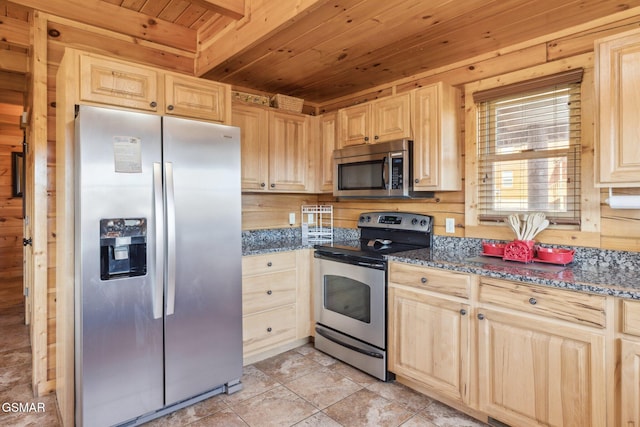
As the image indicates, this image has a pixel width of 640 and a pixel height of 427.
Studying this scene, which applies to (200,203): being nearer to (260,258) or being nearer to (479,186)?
(260,258)

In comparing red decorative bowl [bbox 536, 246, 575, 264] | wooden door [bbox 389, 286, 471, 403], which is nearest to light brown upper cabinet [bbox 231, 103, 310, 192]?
wooden door [bbox 389, 286, 471, 403]

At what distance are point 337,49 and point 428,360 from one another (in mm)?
2126

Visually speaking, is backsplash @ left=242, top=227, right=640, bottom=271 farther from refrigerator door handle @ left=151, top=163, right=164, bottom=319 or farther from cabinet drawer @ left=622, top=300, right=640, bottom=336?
refrigerator door handle @ left=151, top=163, right=164, bottom=319

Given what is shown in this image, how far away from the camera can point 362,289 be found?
2.70 metres

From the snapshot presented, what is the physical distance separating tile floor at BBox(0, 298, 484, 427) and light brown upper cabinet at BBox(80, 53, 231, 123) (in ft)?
6.07

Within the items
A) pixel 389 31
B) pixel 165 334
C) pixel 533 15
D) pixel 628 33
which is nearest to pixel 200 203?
pixel 165 334

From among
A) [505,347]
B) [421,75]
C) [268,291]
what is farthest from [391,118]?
[505,347]

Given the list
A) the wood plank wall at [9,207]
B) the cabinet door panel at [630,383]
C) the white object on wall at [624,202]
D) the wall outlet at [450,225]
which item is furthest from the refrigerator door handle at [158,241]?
the wood plank wall at [9,207]

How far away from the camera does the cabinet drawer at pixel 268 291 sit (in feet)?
9.17

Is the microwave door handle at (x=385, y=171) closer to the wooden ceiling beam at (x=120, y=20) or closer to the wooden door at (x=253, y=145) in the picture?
the wooden door at (x=253, y=145)

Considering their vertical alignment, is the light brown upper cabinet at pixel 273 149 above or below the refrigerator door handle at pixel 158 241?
above

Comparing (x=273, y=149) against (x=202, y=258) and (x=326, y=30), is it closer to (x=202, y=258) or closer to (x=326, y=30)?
(x=326, y=30)

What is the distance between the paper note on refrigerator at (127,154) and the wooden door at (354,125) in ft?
5.62

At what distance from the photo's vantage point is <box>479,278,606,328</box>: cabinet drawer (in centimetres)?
163
